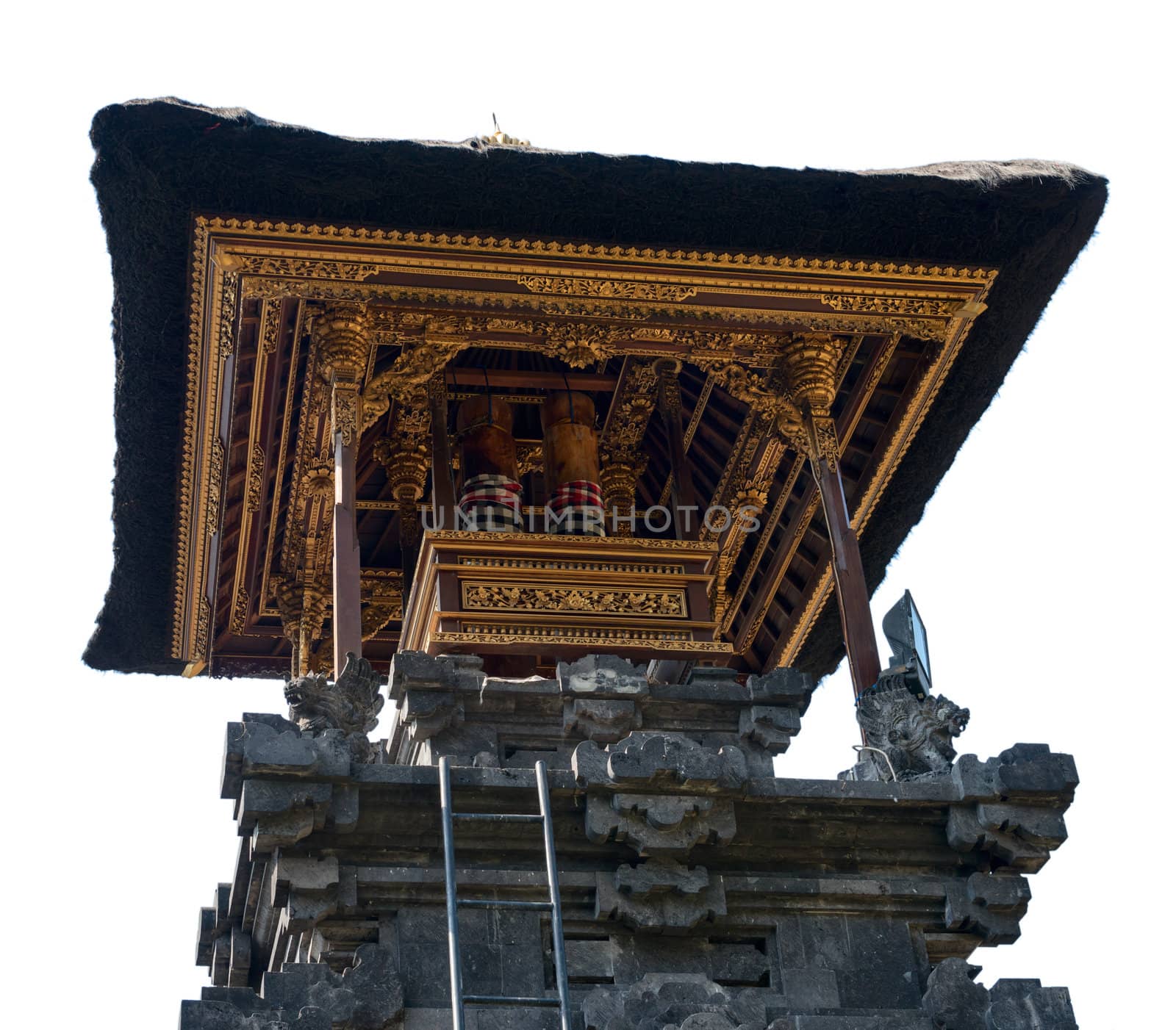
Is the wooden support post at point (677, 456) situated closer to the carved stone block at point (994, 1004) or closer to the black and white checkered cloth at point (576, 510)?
the black and white checkered cloth at point (576, 510)

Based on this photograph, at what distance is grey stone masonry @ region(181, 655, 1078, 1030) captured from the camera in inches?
470

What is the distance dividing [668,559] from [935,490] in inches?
116

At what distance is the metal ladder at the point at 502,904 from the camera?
35.9 feet

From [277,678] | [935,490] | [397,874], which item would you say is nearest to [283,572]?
[277,678]

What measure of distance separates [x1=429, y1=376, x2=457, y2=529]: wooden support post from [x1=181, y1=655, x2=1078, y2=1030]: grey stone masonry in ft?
10.1

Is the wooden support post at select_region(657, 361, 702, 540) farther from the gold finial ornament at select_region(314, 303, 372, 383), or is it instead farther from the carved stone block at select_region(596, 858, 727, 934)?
the carved stone block at select_region(596, 858, 727, 934)

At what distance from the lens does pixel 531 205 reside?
49.0 ft

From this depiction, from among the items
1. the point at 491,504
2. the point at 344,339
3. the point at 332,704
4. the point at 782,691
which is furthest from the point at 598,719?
the point at 491,504

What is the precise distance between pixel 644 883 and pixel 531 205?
4915mm

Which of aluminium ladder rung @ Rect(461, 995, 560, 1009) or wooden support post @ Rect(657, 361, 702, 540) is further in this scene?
wooden support post @ Rect(657, 361, 702, 540)

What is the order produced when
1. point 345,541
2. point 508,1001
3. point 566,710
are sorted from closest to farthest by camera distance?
1. point 508,1001
2. point 566,710
3. point 345,541

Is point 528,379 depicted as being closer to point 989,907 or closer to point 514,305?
point 514,305

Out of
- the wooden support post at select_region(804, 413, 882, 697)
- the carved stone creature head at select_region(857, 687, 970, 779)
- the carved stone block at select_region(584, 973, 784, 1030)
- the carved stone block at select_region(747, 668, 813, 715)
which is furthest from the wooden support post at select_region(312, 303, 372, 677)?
the carved stone block at select_region(584, 973, 784, 1030)

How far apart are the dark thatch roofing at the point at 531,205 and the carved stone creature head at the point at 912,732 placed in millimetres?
3429
